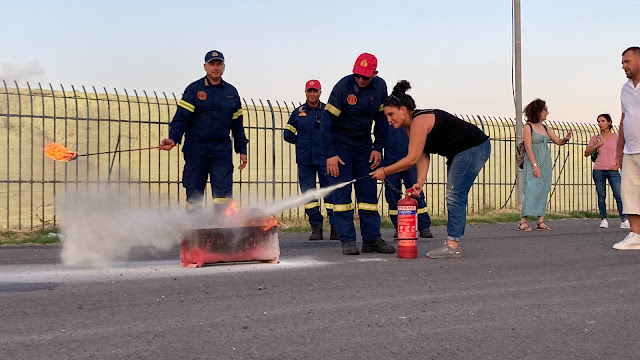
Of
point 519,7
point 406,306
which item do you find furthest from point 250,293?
point 519,7

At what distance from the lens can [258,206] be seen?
8250mm

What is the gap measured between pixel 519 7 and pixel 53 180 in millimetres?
10903

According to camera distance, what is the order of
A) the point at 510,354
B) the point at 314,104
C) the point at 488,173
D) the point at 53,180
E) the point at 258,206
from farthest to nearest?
the point at 488,173, the point at 53,180, the point at 314,104, the point at 258,206, the point at 510,354

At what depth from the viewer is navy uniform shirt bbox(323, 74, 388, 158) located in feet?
28.6

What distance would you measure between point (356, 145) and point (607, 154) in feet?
22.0

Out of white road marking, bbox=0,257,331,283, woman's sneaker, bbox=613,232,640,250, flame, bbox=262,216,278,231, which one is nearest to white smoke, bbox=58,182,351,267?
flame, bbox=262,216,278,231

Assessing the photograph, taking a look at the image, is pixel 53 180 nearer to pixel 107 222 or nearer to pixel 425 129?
pixel 107 222

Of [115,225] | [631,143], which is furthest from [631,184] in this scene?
[115,225]

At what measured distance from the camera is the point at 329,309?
5246 millimetres

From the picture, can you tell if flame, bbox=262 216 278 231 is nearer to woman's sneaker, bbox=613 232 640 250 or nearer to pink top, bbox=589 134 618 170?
woman's sneaker, bbox=613 232 640 250

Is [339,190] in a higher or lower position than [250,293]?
higher

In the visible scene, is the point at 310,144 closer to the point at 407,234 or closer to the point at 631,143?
the point at 407,234

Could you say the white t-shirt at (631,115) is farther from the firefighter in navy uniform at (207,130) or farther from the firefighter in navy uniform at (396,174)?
the firefighter in navy uniform at (207,130)

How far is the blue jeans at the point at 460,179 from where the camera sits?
334 inches
